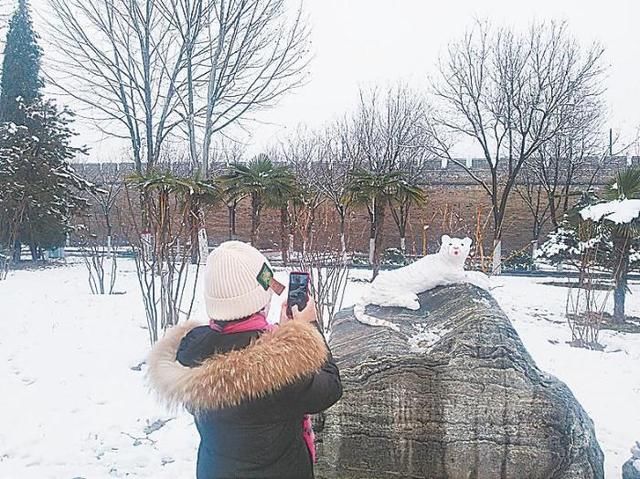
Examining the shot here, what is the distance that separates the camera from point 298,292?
222 cm

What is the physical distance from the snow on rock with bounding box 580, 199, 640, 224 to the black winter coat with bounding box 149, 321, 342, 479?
842 centimetres

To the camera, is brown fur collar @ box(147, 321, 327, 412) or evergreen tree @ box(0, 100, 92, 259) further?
evergreen tree @ box(0, 100, 92, 259)

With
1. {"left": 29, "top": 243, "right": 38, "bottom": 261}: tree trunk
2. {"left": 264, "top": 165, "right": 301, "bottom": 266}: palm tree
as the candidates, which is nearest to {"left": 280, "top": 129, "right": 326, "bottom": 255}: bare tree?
{"left": 264, "top": 165, "right": 301, "bottom": 266}: palm tree

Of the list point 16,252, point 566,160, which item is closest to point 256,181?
point 16,252

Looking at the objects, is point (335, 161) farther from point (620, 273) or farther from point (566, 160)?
point (620, 273)

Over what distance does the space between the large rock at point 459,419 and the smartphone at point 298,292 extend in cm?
148

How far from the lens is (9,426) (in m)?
4.50

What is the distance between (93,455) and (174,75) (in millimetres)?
13748

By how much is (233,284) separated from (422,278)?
3.32m

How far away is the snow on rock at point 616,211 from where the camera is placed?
885 centimetres

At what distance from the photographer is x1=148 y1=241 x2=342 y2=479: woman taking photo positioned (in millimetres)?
1752

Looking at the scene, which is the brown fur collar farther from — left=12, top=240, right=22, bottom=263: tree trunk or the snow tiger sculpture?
left=12, top=240, right=22, bottom=263: tree trunk

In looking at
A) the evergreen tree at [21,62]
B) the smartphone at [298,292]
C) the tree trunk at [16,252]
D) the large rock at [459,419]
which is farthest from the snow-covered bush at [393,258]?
the smartphone at [298,292]

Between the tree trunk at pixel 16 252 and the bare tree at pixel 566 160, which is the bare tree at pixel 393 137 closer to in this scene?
the bare tree at pixel 566 160
